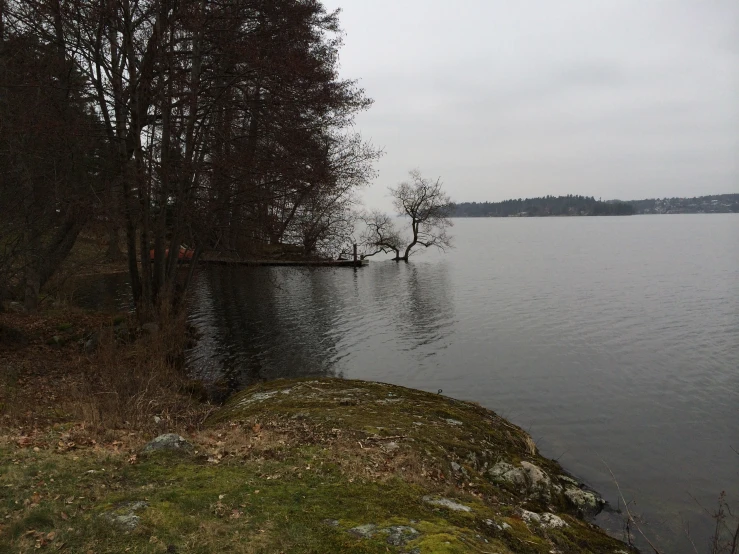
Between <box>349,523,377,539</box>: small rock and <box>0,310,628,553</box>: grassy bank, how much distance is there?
0.06 feet

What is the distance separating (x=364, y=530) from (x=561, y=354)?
47.6ft

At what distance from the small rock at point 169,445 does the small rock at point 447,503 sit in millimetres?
2974

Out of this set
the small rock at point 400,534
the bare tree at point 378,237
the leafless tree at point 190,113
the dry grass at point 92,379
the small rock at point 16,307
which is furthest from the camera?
the bare tree at point 378,237

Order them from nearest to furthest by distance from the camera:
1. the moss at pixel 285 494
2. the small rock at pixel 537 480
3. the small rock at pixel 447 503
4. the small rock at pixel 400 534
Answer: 1. the moss at pixel 285 494
2. the small rock at pixel 400 534
3. the small rock at pixel 447 503
4. the small rock at pixel 537 480

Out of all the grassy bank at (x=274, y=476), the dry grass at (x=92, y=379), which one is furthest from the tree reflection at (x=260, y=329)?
the grassy bank at (x=274, y=476)

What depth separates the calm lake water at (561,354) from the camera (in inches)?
392

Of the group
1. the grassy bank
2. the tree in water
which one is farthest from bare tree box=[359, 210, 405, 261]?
the grassy bank

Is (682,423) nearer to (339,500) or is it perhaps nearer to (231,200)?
(339,500)

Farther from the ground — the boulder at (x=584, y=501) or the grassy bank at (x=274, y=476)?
the grassy bank at (x=274, y=476)

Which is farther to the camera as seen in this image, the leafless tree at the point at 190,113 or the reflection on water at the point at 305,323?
the reflection on water at the point at 305,323

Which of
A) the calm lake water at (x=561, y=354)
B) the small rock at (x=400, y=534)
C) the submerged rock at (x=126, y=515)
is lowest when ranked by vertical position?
the calm lake water at (x=561, y=354)

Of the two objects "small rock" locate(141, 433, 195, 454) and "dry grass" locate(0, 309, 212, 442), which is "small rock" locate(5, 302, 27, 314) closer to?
"dry grass" locate(0, 309, 212, 442)

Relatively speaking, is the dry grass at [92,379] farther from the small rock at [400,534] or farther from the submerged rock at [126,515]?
the small rock at [400,534]

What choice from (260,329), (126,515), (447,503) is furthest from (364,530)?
(260,329)
